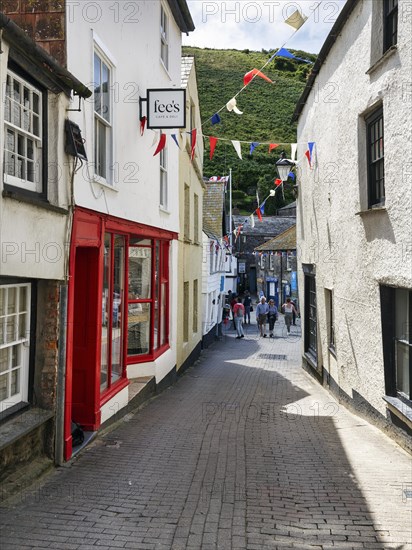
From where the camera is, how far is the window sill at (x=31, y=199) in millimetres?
4986

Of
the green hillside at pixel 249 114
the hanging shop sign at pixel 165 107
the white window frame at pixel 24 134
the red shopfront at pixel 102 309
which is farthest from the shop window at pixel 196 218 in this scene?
the green hillside at pixel 249 114

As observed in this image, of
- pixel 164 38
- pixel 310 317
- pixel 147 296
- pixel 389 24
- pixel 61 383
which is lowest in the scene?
pixel 61 383

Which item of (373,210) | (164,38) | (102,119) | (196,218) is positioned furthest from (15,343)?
(196,218)

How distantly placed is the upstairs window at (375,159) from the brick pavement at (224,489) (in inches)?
144

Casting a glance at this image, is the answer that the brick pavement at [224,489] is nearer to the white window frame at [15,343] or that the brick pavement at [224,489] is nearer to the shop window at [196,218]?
the white window frame at [15,343]

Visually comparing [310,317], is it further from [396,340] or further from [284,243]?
[284,243]

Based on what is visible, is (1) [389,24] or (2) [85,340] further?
(1) [389,24]

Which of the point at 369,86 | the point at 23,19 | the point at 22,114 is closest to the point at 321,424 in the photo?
the point at 369,86

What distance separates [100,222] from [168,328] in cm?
539

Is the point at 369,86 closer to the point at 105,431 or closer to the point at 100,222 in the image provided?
the point at 100,222

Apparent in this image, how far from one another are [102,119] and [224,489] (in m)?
5.13

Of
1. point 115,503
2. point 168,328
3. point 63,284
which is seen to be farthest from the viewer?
point 168,328

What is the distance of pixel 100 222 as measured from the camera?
24.6ft

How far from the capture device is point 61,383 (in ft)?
20.4
